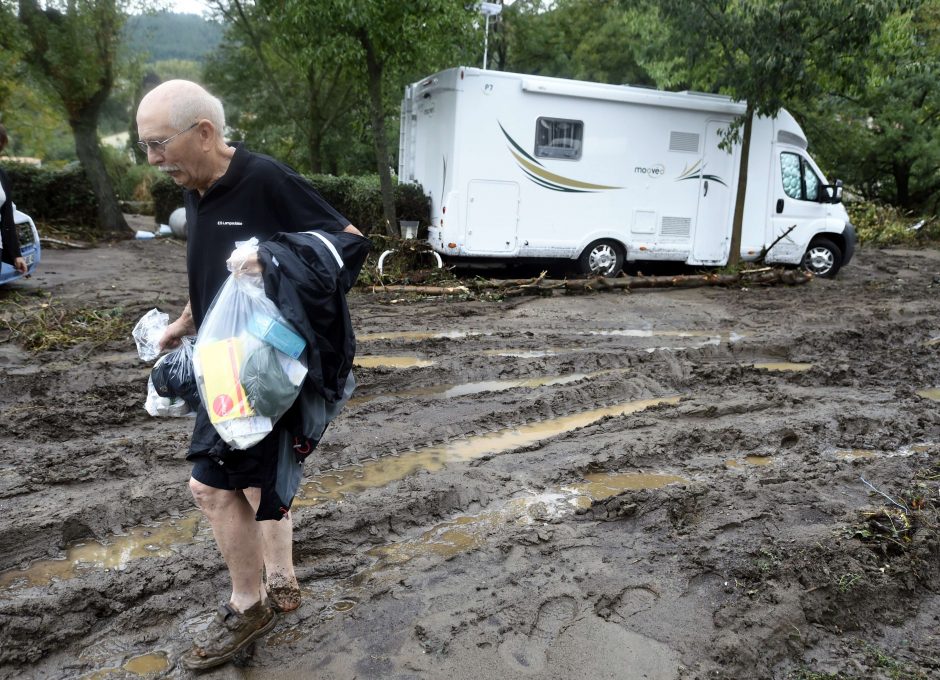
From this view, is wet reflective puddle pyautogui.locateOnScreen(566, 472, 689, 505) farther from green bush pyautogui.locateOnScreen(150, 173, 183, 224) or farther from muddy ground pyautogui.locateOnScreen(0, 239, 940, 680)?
green bush pyautogui.locateOnScreen(150, 173, 183, 224)

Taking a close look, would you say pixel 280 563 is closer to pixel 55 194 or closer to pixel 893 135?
pixel 55 194

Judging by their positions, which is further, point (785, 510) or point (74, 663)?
point (785, 510)

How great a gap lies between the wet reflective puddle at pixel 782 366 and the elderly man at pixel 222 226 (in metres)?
5.52

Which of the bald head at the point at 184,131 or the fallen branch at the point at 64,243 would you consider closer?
the bald head at the point at 184,131

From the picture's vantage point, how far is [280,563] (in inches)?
114

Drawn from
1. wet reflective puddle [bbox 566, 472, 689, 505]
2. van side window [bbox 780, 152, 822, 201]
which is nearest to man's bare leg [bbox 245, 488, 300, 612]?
wet reflective puddle [bbox 566, 472, 689, 505]

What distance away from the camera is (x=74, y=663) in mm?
2674

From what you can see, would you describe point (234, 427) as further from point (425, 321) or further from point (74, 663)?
point (425, 321)

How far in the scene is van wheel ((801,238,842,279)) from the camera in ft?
42.9

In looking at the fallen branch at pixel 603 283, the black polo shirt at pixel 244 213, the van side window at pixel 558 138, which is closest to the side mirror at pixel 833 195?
the fallen branch at pixel 603 283

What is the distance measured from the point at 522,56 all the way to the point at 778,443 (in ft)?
78.5

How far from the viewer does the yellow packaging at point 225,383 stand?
7.35 ft

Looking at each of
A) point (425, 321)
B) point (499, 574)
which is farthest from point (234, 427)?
point (425, 321)

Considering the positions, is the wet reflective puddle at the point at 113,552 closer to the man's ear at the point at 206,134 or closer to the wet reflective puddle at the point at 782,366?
the man's ear at the point at 206,134
